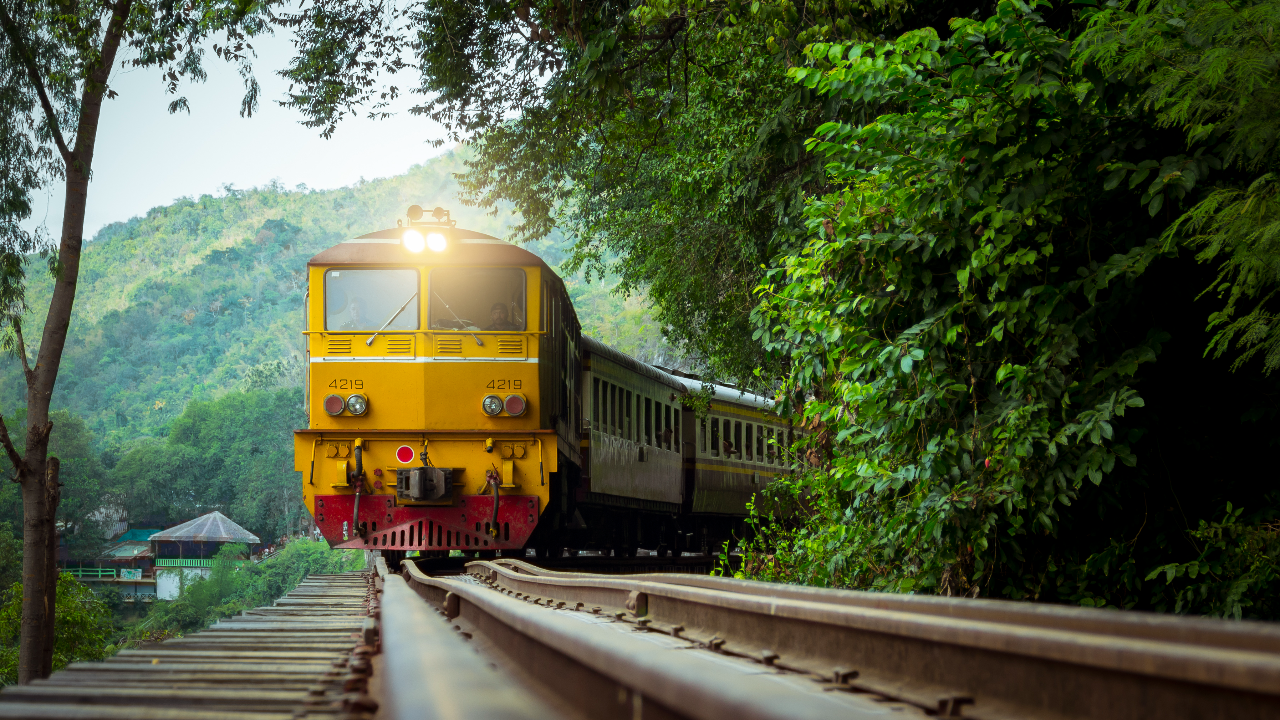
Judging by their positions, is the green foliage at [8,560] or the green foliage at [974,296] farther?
the green foliage at [8,560]

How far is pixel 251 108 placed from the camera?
14.8 m

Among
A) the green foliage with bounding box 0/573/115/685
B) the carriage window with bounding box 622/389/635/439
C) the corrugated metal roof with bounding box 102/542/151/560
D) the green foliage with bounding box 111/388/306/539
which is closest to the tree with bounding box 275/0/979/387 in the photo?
the carriage window with bounding box 622/389/635/439

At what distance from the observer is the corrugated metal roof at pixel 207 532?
74.1 m

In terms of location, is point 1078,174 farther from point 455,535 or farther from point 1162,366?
point 455,535

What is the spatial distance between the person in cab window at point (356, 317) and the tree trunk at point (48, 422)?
4.10 metres

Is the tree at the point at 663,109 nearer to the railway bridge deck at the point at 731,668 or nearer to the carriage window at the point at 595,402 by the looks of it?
the carriage window at the point at 595,402

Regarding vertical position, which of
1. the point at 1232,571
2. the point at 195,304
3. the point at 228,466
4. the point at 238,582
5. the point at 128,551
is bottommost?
the point at 238,582

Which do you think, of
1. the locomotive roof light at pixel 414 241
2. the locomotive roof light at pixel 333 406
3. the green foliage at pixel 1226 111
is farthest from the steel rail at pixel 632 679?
the locomotive roof light at pixel 414 241

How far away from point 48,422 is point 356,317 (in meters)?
4.96

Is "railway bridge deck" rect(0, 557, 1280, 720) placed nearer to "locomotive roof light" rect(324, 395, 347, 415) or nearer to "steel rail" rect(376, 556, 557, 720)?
"steel rail" rect(376, 556, 557, 720)

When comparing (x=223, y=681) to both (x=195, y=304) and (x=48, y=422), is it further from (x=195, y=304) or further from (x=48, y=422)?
(x=195, y=304)

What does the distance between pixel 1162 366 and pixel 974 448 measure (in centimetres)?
117

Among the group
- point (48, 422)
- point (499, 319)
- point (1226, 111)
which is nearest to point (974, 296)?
point (1226, 111)

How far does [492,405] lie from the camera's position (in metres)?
11.1
